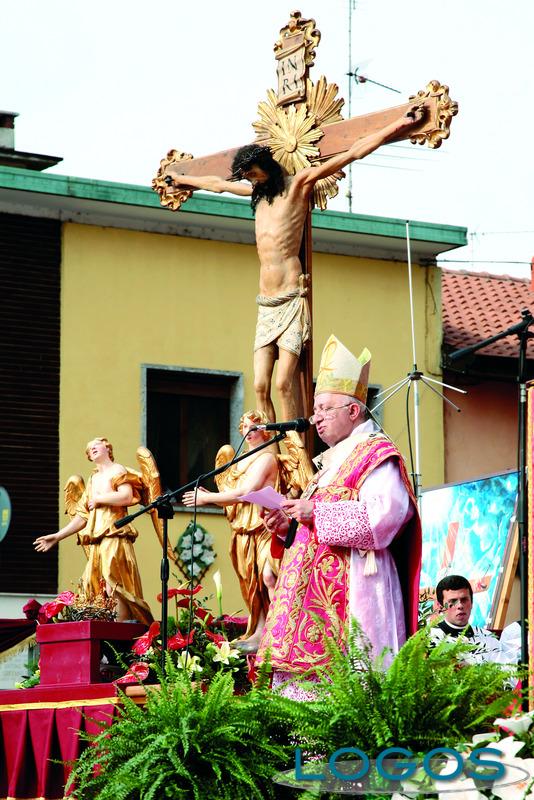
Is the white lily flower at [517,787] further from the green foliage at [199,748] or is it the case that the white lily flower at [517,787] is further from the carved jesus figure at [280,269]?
the carved jesus figure at [280,269]

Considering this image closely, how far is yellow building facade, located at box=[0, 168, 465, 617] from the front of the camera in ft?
55.2

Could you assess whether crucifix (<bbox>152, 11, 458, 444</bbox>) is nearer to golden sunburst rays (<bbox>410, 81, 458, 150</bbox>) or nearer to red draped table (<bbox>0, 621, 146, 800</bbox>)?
golden sunburst rays (<bbox>410, 81, 458, 150</bbox>)

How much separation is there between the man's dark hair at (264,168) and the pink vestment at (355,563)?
129 inches

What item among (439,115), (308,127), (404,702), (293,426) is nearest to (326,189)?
(308,127)

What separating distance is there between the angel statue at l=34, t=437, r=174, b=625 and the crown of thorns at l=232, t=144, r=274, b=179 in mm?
1957

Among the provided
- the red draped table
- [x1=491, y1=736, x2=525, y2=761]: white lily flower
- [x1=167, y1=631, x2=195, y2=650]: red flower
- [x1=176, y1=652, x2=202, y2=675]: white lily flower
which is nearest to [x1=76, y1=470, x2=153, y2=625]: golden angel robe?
the red draped table

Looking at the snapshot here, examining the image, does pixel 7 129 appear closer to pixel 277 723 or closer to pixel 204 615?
pixel 204 615

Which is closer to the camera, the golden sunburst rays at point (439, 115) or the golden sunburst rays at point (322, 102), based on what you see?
the golden sunburst rays at point (439, 115)

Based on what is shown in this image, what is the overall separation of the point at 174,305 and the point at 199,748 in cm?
1202

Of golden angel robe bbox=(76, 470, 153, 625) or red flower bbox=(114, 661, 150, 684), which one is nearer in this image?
red flower bbox=(114, 661, 150, 684)

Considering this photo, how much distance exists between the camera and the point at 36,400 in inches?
654

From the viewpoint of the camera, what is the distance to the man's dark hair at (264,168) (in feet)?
31.6

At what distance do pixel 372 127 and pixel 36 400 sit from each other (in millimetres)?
7964

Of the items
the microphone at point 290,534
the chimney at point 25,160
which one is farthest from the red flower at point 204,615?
the chimney at point 25,160
